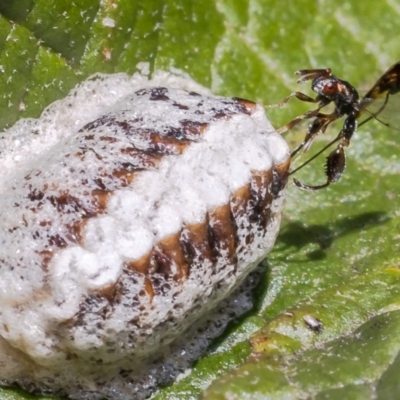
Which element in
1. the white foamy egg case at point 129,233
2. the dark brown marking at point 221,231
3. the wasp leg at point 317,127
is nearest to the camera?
the white foamy egg case at point 129,233

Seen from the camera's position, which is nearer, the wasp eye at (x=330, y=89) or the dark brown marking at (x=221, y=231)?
the dark brown marking at (x=221, y=231)

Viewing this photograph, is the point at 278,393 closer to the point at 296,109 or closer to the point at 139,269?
the point at 139,269

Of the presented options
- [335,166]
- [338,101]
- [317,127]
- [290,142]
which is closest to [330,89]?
[338,101]

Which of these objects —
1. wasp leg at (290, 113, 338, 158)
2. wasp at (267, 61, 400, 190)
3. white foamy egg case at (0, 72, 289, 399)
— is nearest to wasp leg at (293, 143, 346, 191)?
wasp at (267, 61, 400, 190)

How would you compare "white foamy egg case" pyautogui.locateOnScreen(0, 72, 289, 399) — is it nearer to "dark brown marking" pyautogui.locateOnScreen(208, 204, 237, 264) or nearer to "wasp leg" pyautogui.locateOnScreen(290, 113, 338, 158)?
"dark brown marking" pyautogui.locateOnScreen(208, 204, 237, 264)

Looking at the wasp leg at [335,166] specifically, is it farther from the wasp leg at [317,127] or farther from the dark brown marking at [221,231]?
the dark brown marking at [221,231]

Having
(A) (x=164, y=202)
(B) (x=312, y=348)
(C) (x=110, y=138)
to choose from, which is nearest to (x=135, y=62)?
(C) (x=110, y=138)

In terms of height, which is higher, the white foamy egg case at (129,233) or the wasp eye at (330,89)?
the wasp eye at (330,89)

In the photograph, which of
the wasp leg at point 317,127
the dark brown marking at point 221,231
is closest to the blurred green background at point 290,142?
the wasp leg at point 317,127
